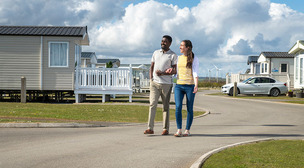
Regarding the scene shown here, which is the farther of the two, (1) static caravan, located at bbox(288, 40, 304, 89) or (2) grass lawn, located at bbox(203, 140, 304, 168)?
(1) static caravan, located at bbox(288, 40, 304, 89)

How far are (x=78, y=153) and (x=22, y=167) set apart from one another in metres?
1.28

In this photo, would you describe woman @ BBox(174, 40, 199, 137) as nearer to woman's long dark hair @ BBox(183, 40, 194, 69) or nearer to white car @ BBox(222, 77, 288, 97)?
woman's long dark hair @ BBox(183, 40, 194, 69)

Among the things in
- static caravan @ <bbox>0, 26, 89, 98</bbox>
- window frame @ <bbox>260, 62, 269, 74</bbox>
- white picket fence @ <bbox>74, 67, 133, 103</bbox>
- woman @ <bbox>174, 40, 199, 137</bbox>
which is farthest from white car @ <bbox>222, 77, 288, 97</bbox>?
woman @ <bbox>174, 40, 199, 137</bbox>

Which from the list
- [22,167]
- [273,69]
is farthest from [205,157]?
[273,69]

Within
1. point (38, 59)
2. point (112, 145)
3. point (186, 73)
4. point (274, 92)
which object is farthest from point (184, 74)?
point (274, 92)

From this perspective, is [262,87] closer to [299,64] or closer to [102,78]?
[299,64]

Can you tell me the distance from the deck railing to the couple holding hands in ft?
39.7

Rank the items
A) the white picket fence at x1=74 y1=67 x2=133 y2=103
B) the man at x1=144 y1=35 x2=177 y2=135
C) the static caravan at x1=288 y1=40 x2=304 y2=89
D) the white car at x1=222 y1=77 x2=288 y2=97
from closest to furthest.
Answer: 1. the man at x1=144 y1=35 x2=177 y2=135
2. the white picket fence at x1=74 y1=67 x2=133 y2=103
3. the white car at x1=222 y1=77 x2=288 y2=97
4. the static caravan at x1=288 y1=40 x2=304 y2=89

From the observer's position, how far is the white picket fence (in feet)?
69.3

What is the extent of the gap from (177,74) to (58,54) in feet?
45.5

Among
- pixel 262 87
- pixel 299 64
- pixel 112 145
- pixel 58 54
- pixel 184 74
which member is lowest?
pixel 112 145

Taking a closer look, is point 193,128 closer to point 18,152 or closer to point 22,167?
point 18,152

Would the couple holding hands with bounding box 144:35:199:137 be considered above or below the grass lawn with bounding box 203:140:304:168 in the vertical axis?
above

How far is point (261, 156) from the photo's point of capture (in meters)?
6.45
